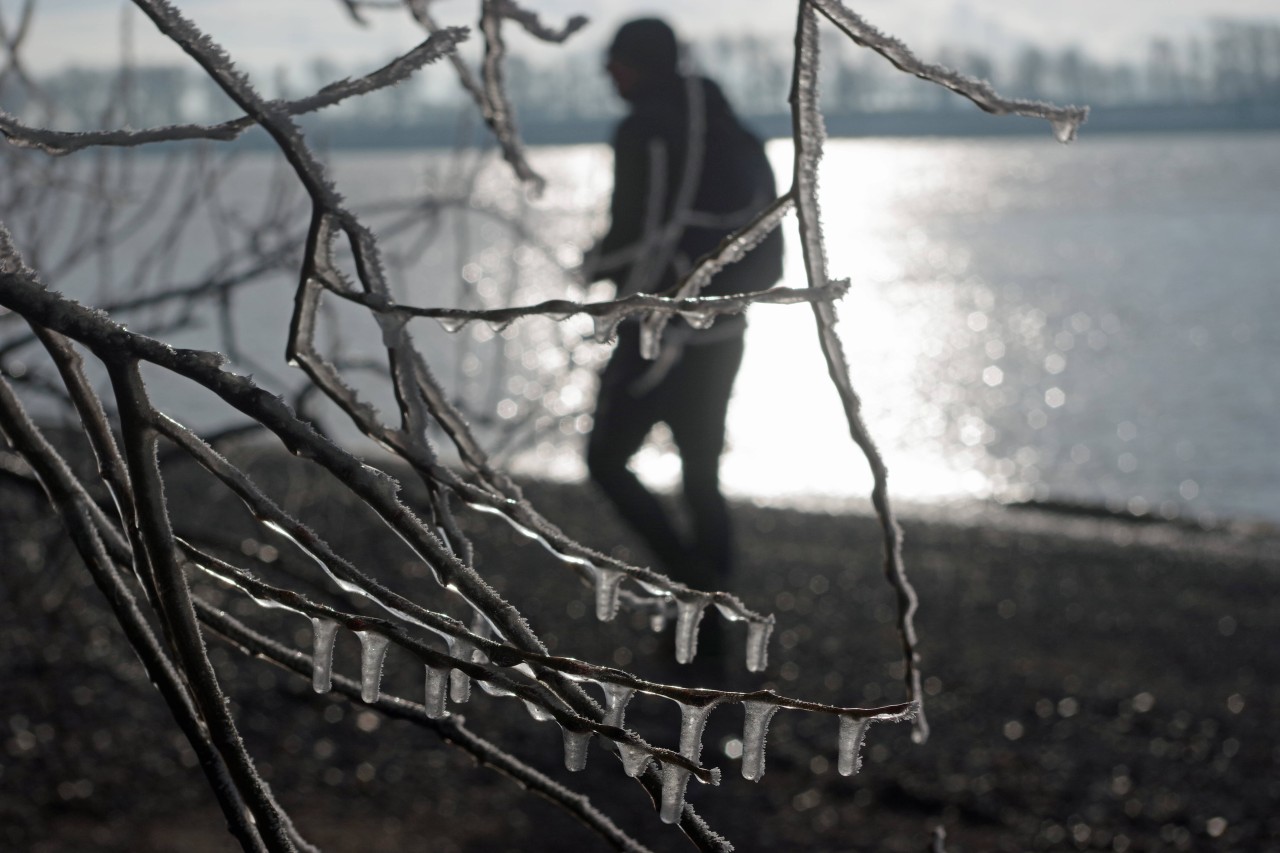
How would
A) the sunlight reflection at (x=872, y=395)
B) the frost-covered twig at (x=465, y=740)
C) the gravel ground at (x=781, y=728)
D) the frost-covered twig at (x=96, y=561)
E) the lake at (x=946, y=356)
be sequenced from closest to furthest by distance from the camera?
the frost-covered twig at (x=96, y=561), the frost-covered twig at (x=465, y=740), the gravel ground at (x=781, y=728), the lake at (x=946, y=356), the sunlight reflection at (x=872, y=395)

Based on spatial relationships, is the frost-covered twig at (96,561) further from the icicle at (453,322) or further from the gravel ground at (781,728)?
the gravel ground at (781,728)

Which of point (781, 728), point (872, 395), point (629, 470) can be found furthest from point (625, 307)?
point (872, 395)

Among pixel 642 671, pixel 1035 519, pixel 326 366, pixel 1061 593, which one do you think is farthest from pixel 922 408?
pixel 326 366

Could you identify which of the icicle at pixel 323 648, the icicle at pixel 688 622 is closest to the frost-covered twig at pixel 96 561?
the icicle at pixel 323 648

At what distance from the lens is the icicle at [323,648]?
728mm

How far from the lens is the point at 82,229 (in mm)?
3188

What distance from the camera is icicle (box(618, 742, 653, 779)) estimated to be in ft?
2.26

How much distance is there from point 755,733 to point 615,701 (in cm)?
7

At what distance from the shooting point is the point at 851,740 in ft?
2.46

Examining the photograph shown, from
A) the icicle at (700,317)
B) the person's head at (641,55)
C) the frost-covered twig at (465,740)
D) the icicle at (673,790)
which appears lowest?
the frost-covered twig at (465,740)

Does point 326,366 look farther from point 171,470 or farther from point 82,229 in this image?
point 171,470

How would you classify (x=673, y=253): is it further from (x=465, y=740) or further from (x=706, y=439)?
(x=465, y=740)

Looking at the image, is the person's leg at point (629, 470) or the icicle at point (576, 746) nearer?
the icicle at point (576, 746)

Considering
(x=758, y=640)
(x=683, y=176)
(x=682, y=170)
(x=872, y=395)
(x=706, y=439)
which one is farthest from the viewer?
(x=872, y=395)
